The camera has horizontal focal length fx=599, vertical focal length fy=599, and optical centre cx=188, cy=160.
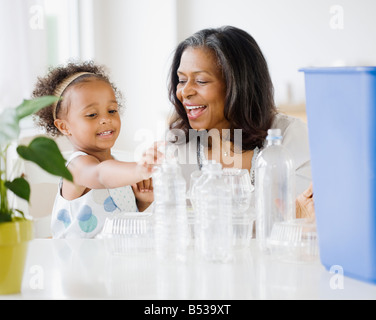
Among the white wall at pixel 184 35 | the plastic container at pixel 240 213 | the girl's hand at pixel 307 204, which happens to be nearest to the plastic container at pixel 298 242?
the plastic container at pixel 240 213

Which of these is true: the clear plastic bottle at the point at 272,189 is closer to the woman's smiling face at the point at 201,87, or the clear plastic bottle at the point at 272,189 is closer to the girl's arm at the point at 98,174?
the girl's arm at the point at 98,174

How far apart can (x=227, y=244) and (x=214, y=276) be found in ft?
0.32

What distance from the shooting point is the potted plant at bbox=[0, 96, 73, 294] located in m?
0.91

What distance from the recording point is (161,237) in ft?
3.74

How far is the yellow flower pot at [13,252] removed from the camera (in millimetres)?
951

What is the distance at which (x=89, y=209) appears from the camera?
195cm

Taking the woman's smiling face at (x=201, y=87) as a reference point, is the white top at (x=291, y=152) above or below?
below

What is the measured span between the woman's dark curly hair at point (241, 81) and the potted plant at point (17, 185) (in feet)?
4.17

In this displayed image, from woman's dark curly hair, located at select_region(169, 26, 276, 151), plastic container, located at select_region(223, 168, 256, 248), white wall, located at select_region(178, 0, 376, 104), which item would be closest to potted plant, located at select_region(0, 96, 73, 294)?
plastic container, located at select_region(223, 168, 256, 248)

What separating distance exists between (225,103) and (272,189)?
100 centimetres

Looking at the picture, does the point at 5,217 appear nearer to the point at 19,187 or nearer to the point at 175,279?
the point at 19,187

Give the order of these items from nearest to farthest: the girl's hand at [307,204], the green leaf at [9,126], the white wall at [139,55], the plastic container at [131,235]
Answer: the green leaf at [9,126], the plastic container at [131,235], the girl's hand at [307,204], the white wall at [139,55]
